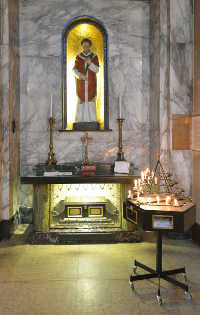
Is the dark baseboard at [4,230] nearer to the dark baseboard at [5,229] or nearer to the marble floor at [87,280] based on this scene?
the dark baseboard at [5,229]

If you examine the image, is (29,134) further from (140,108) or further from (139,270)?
(139,270)

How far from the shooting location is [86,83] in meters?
6.56

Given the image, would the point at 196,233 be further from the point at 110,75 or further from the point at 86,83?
the point at 86,83

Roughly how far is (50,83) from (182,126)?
2.72m

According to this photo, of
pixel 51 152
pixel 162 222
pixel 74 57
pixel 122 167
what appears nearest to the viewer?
pixel 162 222

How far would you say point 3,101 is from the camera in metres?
5.59

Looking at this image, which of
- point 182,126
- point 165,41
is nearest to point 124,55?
point 165,41

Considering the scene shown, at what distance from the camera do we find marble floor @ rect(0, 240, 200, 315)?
3.30 meters

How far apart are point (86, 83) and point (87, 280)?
3980 mm

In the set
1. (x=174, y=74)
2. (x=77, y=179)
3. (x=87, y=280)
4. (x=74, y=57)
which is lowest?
(x=87, y=280)

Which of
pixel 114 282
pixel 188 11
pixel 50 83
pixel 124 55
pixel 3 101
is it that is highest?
pixel 188 11

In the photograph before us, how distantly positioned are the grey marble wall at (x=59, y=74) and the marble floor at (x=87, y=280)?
1966 millimetres

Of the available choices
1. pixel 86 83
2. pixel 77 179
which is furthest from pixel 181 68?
pixel 77 179

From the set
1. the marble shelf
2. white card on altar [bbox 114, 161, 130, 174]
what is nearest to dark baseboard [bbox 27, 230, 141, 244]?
the marble shelf
